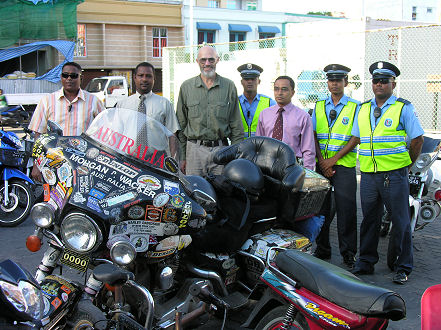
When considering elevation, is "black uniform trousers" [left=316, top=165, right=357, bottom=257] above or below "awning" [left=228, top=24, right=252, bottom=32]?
below

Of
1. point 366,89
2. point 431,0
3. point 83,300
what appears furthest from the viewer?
point 431,0

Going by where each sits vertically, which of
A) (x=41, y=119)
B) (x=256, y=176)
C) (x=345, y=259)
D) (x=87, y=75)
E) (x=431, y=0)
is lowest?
(x=345, y=259)

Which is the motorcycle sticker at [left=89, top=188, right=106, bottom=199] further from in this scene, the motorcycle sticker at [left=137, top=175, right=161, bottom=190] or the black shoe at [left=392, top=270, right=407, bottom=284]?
the black shoe at [left=392, top=270, right=407, bottom=284]

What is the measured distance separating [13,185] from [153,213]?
4893 mm

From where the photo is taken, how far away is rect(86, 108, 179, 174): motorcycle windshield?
338 cm

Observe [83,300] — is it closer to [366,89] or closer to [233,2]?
[366,89]

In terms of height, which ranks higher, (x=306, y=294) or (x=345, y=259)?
(x=306, y=294)

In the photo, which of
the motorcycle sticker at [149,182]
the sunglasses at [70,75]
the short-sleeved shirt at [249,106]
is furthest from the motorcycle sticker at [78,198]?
the short-sleeved shirt at [249,106]

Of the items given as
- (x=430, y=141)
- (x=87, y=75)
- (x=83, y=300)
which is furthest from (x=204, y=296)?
(x=87, y=75)

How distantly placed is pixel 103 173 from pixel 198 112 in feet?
9.08

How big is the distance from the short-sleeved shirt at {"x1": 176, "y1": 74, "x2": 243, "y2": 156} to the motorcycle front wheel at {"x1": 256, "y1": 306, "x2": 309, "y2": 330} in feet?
9.68

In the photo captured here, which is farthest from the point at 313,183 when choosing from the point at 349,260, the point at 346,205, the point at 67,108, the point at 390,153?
the point at 67,108

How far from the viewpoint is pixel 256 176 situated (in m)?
4.04

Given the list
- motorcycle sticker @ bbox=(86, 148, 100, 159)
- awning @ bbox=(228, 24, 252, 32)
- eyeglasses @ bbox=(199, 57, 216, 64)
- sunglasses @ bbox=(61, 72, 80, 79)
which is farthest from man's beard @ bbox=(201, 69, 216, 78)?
awning @ bbox=(228, 24, 252, 32)
